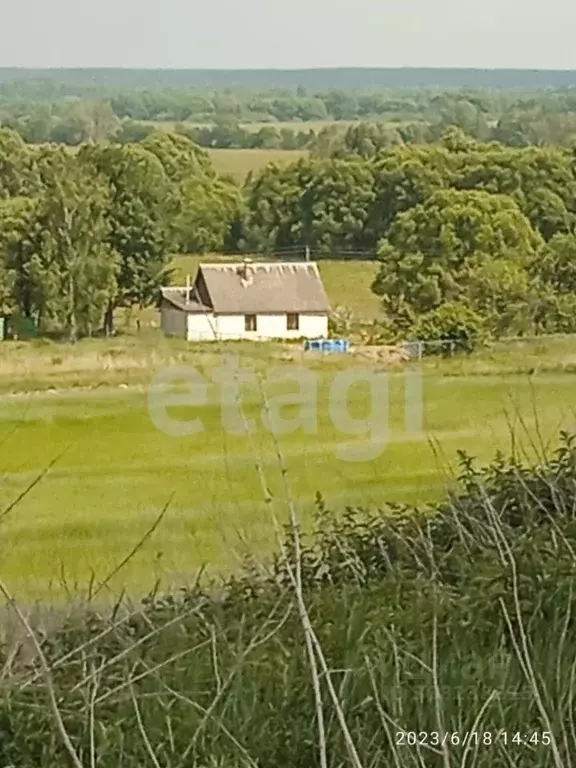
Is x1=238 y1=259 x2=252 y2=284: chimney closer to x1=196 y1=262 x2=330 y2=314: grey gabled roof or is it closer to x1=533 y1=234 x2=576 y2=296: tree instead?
x1=196 y1=262 x2=330 y2=314: grey gabled roof

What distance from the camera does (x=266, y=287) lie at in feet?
36.9

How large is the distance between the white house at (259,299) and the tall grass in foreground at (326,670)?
23.6 feet

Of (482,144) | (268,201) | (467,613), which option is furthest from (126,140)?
(467,613)

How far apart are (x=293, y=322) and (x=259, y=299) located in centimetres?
46

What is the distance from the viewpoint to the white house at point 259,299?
9875 mm

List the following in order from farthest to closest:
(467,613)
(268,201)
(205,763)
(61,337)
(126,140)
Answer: (126,140), (268,201), (61,337), (467,613), (205,763)

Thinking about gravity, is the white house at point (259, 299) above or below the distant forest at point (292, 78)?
below

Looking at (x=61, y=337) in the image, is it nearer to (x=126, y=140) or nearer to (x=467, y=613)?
(x=126, y=140)

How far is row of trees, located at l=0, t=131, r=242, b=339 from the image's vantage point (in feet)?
39.4

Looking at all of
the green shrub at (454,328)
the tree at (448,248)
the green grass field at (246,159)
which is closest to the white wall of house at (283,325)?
the green shrub at (454,328)

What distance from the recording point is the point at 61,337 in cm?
1061

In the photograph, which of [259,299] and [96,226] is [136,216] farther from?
[259,299]

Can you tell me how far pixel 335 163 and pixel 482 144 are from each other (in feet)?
5.23

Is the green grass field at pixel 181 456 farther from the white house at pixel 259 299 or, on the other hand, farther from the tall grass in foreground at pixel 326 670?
the white house at pixel 259 299
